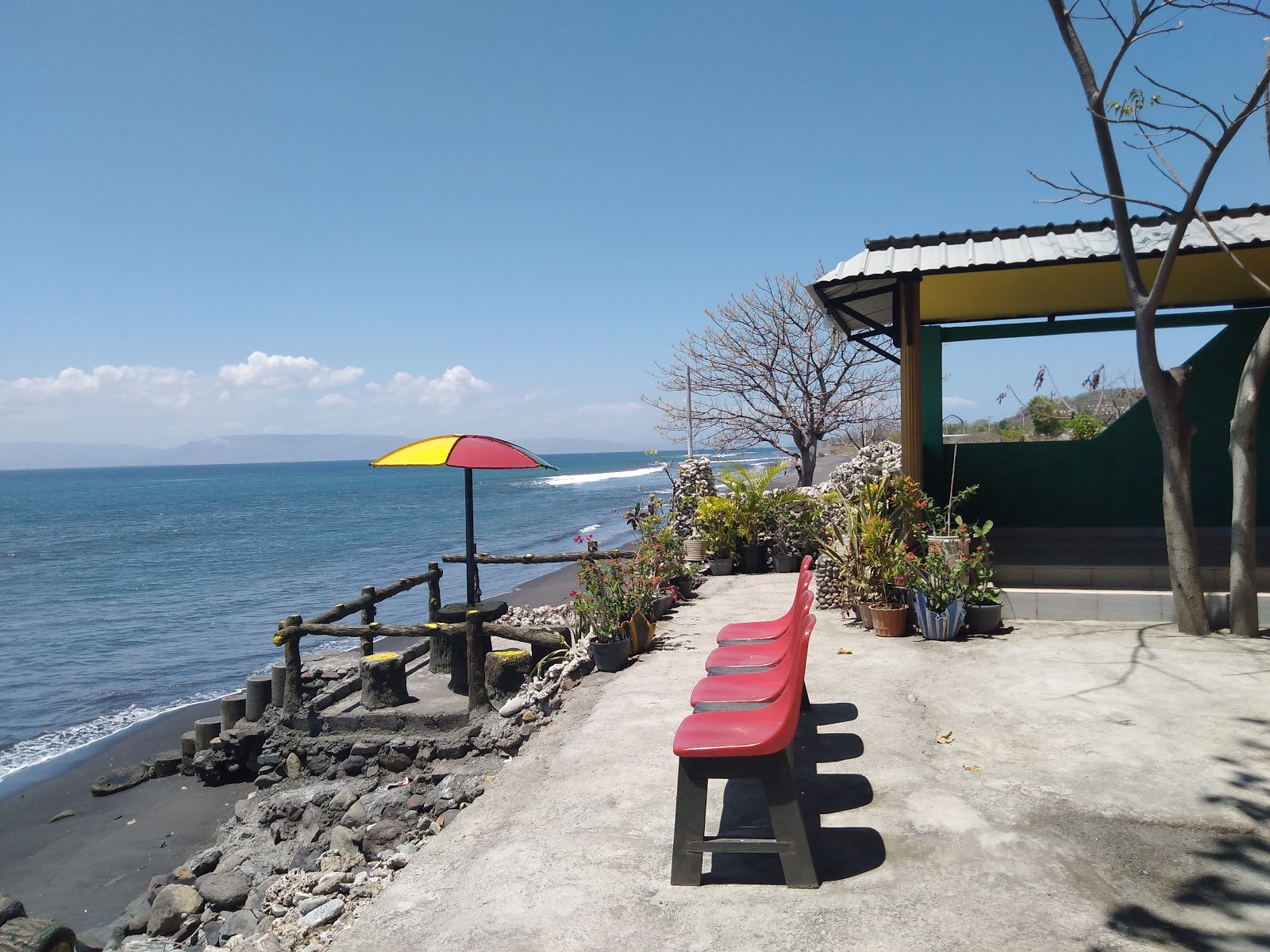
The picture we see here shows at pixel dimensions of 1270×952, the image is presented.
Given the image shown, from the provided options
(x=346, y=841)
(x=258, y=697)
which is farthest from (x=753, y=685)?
(x=258, y=697)

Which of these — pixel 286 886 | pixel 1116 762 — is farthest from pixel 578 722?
pixel 1116 762

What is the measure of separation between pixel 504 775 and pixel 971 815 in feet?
8.92

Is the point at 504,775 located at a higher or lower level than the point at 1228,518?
lower

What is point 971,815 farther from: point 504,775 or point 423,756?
point 423,756

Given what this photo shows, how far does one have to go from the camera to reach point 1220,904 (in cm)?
283

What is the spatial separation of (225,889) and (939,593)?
6059 mm

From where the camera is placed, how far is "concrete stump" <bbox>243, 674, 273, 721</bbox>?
9.53 m

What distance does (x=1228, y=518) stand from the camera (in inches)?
340

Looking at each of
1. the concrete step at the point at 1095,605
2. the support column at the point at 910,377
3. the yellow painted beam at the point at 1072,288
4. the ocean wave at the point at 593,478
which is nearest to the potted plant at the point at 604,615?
the support column at the point at 910,377

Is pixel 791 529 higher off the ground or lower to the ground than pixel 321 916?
higher

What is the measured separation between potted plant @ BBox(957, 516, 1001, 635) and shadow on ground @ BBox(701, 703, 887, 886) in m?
2.48

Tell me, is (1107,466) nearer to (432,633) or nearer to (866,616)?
(866,616)

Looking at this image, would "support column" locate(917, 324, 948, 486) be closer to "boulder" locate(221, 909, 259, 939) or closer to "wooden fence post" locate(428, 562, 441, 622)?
"wooden fence post" locate(428, 562, 441, 622)

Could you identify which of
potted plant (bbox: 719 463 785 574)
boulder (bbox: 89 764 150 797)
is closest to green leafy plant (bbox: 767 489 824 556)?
potted plant (bbox: 719 463 785 574)
